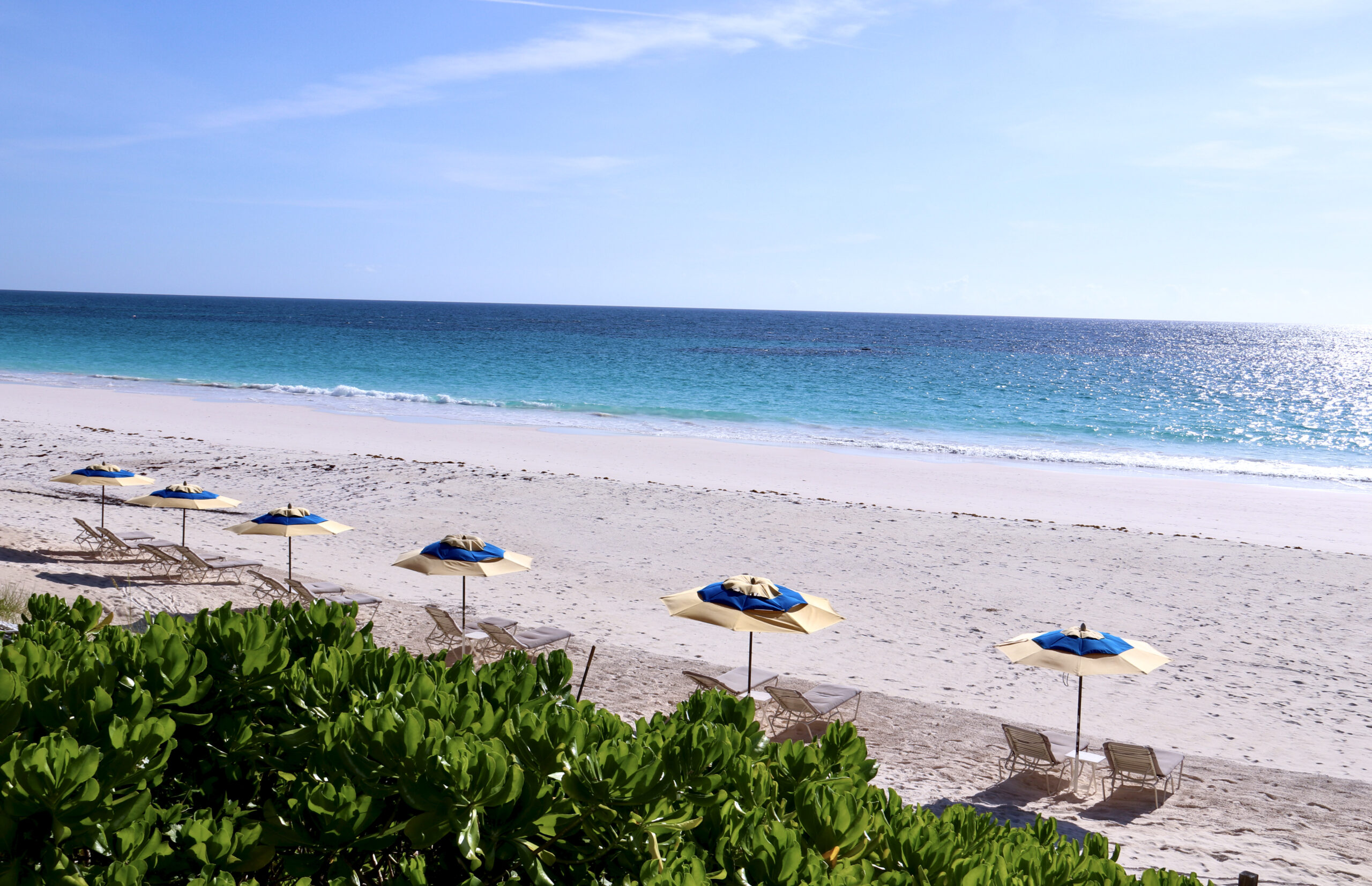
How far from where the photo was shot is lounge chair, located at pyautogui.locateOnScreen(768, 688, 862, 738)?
8.16 m

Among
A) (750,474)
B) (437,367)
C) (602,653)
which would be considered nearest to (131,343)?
(437,367)

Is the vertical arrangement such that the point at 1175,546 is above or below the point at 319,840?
below

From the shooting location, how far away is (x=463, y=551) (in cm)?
958

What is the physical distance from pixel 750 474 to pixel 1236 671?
44.4ft

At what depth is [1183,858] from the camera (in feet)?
21.3

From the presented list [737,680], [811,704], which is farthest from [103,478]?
[811,704]

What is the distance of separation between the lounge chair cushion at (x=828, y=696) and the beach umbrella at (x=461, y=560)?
3.04 m

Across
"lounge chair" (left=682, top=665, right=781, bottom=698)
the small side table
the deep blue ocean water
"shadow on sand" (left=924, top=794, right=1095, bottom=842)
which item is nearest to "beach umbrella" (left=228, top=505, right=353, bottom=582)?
"lounge chair" (left=682, top=665, right=781, bottom=698)

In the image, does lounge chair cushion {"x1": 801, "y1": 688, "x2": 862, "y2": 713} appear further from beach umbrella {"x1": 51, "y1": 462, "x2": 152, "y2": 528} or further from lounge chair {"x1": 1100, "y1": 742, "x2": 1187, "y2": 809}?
beach umbrella {"x1": 51, "y1": 462, "x2": 152, "y2": 528}

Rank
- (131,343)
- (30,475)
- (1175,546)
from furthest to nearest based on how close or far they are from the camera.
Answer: (131,343)
(30,475)
(1175,546)

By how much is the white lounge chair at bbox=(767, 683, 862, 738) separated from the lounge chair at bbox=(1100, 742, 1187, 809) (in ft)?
6.69

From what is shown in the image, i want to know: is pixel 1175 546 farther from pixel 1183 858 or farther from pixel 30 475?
pixel 30 475

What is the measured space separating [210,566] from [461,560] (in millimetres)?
4167

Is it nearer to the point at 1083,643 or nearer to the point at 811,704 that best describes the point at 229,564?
the point at 811,704
